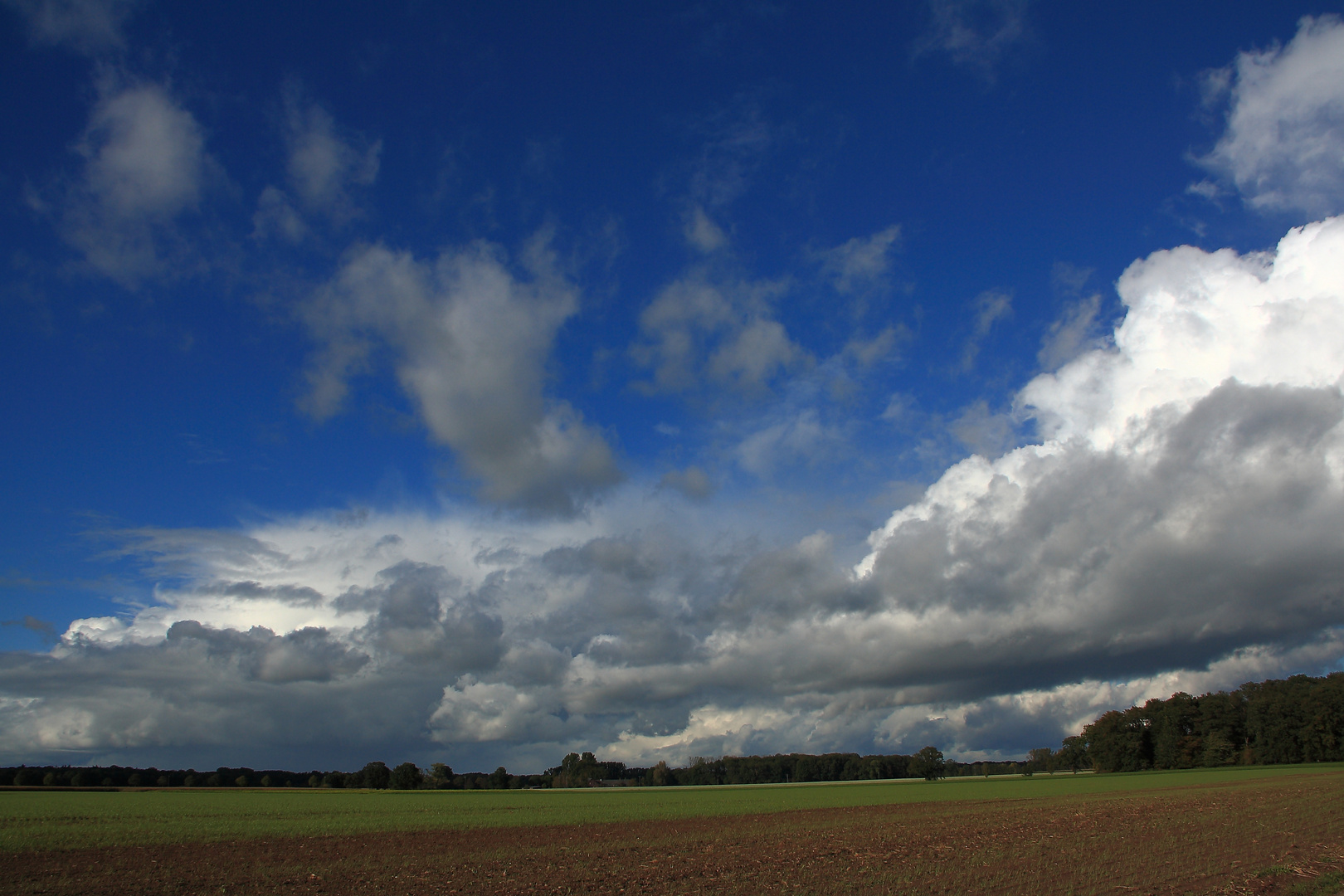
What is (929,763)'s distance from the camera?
576 feet

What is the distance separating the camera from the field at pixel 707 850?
2508 centimetres

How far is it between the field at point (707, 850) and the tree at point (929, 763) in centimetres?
12171

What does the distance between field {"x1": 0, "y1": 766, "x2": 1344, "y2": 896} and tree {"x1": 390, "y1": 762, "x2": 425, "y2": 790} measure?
338ft

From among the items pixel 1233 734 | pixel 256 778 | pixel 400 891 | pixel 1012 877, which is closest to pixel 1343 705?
pixel 1233 734

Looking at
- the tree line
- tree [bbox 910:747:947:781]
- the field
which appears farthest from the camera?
tree [bbox 910:747:947:781]

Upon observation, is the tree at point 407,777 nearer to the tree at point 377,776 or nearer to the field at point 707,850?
the tree at point 377,776

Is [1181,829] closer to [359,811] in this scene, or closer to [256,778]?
[359,811]

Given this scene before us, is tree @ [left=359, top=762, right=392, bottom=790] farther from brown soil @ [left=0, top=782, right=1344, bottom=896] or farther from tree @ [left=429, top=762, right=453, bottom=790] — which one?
brown soil @ [left=0, top=782, right=1344, bottom=896]

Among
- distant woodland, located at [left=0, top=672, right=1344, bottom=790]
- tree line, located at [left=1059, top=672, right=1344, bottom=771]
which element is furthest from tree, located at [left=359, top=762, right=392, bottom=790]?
tree line, located at [left=1059, top=672, right=1344, bottom=771]

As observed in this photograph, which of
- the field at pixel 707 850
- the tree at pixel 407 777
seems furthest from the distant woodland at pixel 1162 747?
the field at pixel 707 850

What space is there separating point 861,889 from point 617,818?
39.5m

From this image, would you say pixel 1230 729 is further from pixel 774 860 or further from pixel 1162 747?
pixel 774 860

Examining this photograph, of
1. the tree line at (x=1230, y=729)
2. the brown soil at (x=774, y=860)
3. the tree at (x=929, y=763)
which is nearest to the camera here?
the brown soil at (x=774, y=860)

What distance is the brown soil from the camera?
2459 centimetres
